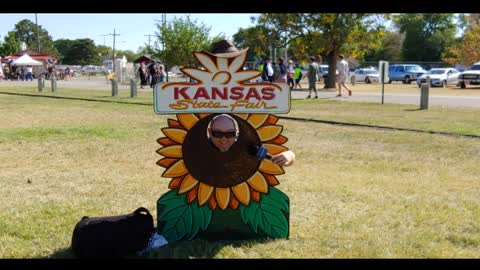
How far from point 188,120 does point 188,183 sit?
53 cm

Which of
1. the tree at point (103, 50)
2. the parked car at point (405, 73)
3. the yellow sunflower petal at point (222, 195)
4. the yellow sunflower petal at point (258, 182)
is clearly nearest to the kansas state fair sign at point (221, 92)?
the yellow sunflower petal at point (258, 182)

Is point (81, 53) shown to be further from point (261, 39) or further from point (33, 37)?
point (261, 39)

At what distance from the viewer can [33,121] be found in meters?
13.7

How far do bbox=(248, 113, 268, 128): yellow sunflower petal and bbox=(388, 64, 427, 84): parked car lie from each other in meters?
40.5

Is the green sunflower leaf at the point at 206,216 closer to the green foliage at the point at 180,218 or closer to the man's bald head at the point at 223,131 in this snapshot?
the green foliage at the point at 180,218

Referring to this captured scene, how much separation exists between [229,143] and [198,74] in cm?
62

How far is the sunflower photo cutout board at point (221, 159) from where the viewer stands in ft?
14.4

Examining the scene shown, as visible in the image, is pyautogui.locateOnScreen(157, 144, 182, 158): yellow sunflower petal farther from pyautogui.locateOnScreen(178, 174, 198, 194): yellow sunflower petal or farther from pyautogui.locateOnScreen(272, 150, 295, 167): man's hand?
pyautogui.locateOnScreen(272, 150, 295, 167): man's hand

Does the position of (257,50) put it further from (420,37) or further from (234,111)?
(420,37)

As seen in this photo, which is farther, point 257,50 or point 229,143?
point 257,50

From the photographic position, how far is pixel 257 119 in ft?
14.7

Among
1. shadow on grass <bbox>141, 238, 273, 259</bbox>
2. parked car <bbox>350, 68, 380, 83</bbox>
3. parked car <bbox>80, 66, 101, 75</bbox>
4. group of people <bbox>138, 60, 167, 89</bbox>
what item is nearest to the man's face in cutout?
shadow on grass <bbox>141, 238, 273, 259</bbox>

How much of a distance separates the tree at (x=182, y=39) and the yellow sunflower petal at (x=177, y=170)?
31146mm
